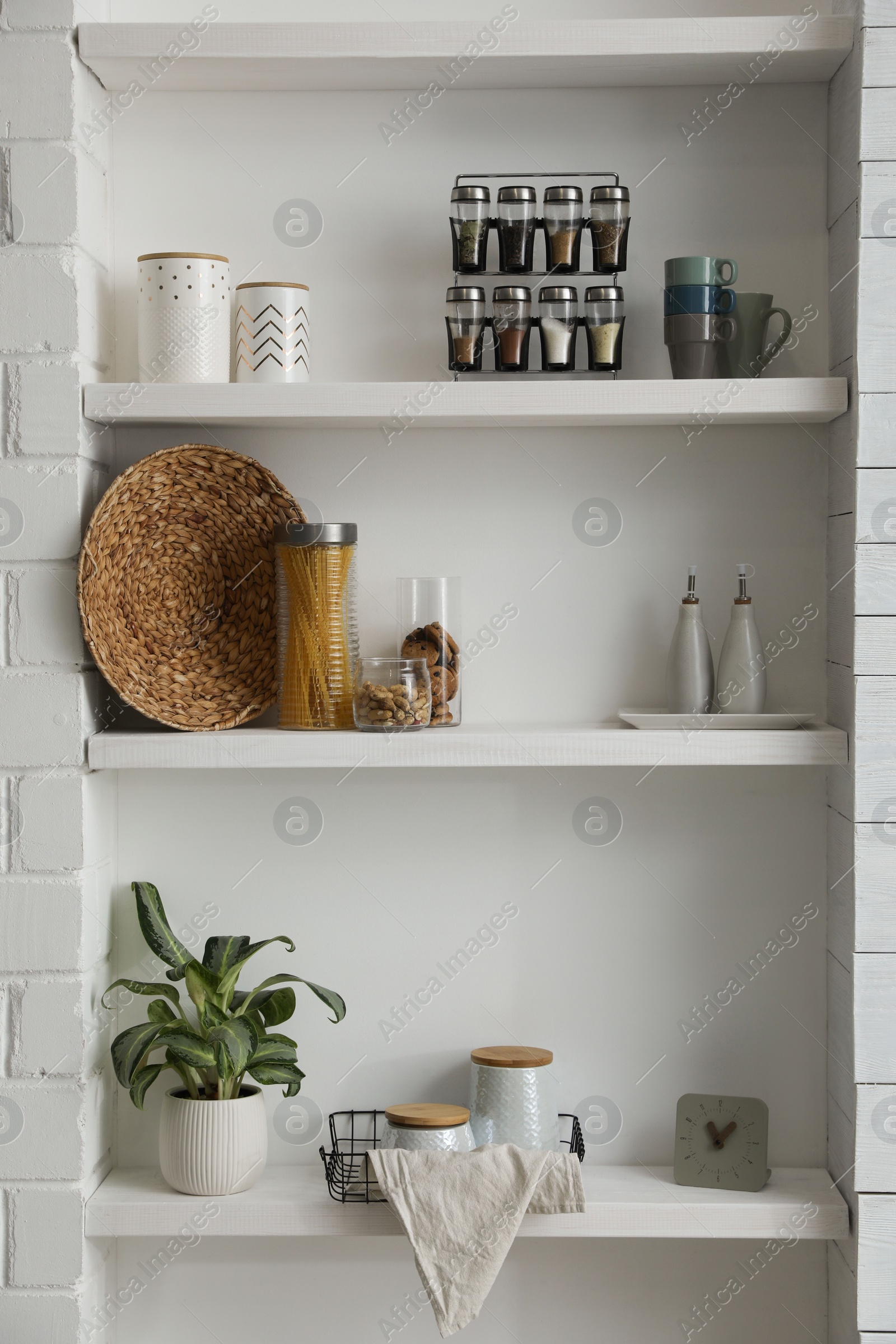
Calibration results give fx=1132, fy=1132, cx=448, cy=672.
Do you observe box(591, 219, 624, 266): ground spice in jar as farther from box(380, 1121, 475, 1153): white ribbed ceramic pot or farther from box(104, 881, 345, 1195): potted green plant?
box(380, 1121, 475, 1153): white ribbed ceramic pot

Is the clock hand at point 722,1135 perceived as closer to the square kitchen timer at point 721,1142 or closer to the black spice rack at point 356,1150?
the square kitchen timer at point 721,1142

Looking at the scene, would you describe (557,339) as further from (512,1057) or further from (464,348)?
(512,1057)

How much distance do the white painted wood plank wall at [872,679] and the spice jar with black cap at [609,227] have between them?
282 mm

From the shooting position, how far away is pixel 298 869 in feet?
5.19

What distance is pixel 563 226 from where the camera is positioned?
1.45 meters

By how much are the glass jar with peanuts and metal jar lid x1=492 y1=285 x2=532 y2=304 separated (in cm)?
47

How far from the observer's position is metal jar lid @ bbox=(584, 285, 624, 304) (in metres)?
1.45

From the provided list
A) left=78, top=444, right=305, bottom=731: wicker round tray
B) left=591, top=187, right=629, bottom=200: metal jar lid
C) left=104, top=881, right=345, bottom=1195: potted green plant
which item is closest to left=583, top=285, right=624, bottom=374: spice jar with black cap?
left=591, top=187, right=629, bottom=200: metal jar lid

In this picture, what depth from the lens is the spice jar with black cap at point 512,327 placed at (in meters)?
1.45

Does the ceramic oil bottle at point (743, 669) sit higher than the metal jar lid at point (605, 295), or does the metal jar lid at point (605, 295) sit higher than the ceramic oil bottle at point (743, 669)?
the metal jar lid at point (605, 295)

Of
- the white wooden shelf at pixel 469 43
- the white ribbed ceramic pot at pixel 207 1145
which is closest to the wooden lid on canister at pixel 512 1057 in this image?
the white ribbed ceramic pot at pixel 207 1145

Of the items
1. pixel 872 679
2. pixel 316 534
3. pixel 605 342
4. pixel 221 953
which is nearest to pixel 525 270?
pixel 605 342

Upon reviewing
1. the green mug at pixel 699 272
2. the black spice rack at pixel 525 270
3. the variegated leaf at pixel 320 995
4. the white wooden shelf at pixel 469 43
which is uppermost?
the white wooden shelf at pixel 469 43

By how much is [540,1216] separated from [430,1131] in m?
0.17
